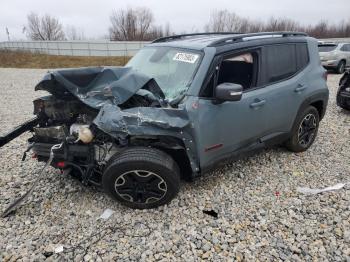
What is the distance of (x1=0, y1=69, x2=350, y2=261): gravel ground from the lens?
2.71 meters

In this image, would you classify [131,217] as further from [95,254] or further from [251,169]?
[251,169]

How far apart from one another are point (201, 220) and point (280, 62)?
235 centimetres

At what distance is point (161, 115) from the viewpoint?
9.78 ft

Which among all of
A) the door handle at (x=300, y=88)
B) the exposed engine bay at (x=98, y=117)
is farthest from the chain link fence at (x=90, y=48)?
the exposed engine bay at (x=98, y=117)

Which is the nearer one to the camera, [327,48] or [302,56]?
[302,56]

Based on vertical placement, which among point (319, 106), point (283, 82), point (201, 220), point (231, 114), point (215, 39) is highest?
point (215, 39)

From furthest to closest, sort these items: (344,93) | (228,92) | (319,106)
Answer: (344,93) < (319,106) < (228,92)

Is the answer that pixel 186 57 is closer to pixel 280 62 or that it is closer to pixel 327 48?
pixel 280 62

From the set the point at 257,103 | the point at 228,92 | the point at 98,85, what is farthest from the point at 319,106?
the point at 98,85

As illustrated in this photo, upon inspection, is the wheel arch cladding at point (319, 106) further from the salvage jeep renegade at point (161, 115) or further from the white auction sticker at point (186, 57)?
the white auction sticker at point (186, 57)

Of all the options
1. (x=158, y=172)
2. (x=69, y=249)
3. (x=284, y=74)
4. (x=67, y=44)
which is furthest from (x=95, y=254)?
(x=67, y=44)

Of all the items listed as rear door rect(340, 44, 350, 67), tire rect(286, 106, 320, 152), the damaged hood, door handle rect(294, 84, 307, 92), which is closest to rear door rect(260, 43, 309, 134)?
door handle rect(294, 84, 307, 92)

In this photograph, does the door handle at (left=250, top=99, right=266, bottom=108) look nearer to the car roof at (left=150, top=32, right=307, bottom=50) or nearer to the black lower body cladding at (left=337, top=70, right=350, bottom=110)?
the car roof at (left=150, top=32, right=307, bottom=50)

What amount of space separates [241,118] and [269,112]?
54 cm
